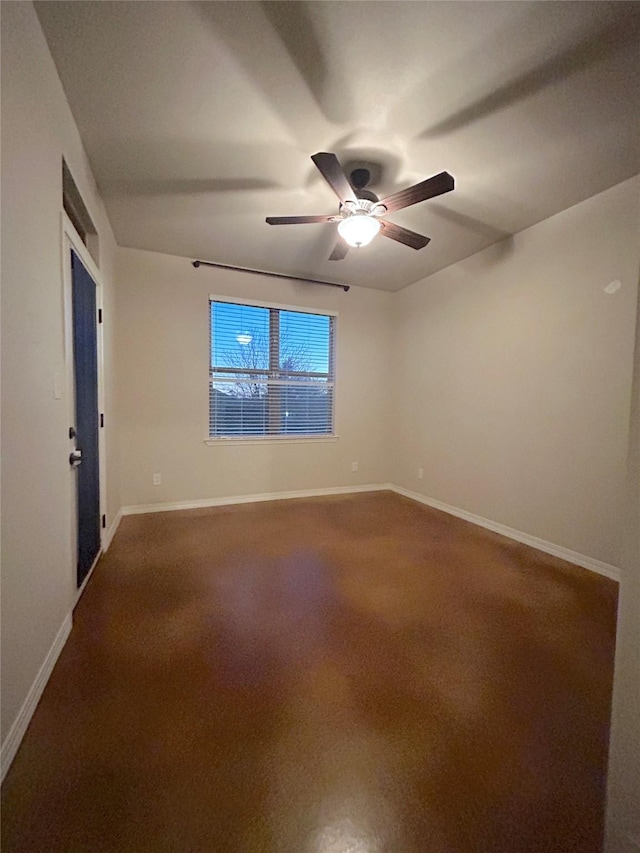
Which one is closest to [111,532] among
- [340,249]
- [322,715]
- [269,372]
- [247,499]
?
[247,499]

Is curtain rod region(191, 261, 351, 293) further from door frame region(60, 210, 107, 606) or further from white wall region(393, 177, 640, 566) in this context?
door frame region(60, 210, 107, 606)

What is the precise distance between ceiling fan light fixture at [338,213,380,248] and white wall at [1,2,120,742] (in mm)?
1580

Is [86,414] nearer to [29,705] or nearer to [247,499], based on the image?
[29,705]

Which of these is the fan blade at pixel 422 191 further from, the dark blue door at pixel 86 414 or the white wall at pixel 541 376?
the dark blue door at pixel 86 414

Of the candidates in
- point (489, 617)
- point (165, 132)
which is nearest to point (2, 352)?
point (165, 132)

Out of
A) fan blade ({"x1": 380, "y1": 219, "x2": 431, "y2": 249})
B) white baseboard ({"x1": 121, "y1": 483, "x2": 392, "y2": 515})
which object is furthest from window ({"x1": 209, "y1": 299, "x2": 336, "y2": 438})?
fan blade ({"x1": 380, "y1": 219, "x2": 431, "y2": 249})

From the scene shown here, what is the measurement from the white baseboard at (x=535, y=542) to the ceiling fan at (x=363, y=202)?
262cm

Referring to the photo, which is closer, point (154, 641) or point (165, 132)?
point (154, 641)

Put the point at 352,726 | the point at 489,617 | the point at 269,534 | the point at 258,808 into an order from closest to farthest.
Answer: the point at 258,808, the point at 352,726, the point at 489,617, the point at 269,534

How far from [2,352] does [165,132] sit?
1.73m

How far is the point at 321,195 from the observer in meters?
2.51

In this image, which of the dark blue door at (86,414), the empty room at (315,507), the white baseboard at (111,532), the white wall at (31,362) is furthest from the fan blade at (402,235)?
the white baseboard at (111,532)

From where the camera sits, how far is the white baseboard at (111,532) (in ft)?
8.72

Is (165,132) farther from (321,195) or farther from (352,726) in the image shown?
(352,726)
